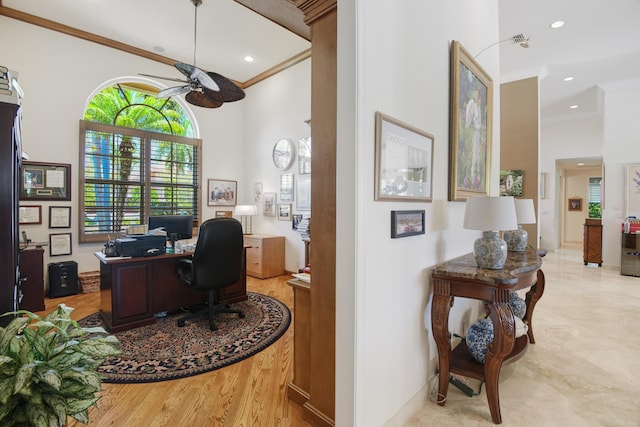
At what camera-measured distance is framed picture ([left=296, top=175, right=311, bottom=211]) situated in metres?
5.19

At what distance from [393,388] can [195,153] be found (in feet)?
18.3

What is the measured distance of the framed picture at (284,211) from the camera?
557 cm

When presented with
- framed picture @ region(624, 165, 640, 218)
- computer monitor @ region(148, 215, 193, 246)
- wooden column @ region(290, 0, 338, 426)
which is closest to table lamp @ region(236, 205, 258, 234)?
computer monitor @ region(148, 215, 193, 246)

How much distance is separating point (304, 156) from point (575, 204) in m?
11.3

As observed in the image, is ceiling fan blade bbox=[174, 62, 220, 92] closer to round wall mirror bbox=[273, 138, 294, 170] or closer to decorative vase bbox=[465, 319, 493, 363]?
round wall mirror bbox=[273, 138, 294, 170]

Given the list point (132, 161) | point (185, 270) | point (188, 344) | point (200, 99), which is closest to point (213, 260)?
point (185, 270)

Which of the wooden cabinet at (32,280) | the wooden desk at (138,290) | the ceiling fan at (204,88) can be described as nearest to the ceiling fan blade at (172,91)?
the ceiling fan at (204,88)

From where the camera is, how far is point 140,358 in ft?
8.29

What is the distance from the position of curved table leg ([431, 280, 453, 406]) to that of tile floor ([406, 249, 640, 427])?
14cm

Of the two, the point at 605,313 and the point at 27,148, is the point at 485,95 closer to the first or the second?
the point at 605,313

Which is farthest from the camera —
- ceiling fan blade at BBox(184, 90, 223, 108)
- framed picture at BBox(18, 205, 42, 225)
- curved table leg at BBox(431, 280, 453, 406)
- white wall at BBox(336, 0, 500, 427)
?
framed picture at BBox(18, 205, 42, 225)

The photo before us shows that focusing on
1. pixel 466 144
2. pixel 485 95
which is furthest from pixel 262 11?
pixel 485 95

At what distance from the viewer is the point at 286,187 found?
564cm

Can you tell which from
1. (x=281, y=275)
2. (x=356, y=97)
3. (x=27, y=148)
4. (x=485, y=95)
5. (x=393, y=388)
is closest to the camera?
(x=356, y=97)
